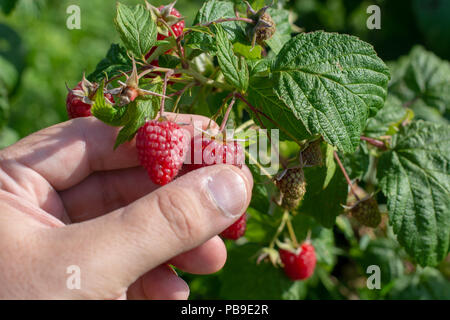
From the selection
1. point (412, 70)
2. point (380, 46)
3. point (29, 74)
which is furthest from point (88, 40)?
point (412, 70)

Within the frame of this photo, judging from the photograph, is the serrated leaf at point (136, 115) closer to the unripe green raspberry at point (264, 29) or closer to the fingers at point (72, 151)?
the fingers at point (72, 151)

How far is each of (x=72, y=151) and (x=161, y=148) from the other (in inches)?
16.3

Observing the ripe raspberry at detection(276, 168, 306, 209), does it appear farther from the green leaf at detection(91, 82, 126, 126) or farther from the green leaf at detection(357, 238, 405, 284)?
the green leaf at detection(357, 238, 405, 284)

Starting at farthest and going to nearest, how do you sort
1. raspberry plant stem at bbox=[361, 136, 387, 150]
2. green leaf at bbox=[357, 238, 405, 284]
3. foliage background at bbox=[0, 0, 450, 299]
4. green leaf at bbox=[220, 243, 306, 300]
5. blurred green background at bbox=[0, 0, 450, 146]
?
1. blurred green background at bbox=[0, 0, 450, 146]
2. green leaf at bbox=[357, 238, 405, 284]
3. foliage background at bbox=[0, 0, 450, 299]
4. green leaf at bbox=[220, 243, 306, 300]
5. raspberry plant stem at bbox=[361, 136, 387, 150]

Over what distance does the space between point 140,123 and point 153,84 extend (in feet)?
0.32

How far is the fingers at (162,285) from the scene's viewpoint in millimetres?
→ 1355

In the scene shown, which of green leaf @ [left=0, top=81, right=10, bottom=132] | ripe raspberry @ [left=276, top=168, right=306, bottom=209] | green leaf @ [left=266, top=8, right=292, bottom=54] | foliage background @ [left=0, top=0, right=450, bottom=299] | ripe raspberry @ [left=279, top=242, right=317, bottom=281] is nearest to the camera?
ripe raspberry @ [left=276, top=168, right=306, bottom=209]

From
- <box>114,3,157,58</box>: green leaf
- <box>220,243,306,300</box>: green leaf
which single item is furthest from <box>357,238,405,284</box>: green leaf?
<box>114,3,157,58</box>: green leaf

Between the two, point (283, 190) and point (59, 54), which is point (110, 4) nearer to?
point (59, 54)

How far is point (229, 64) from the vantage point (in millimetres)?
1056

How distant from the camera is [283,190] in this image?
1.19 meters

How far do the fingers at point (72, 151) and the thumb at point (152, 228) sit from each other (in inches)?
8.4

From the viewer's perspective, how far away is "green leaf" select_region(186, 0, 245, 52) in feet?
3.70

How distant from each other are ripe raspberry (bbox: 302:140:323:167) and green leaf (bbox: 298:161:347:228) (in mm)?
135
